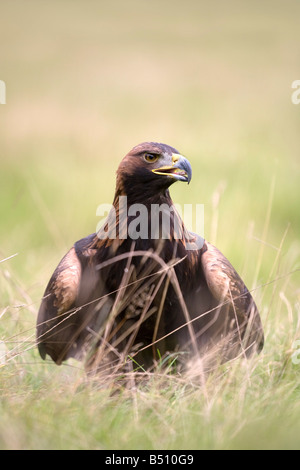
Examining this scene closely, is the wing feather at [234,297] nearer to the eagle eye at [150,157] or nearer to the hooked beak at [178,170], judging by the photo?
the hooked beak at [178,170]

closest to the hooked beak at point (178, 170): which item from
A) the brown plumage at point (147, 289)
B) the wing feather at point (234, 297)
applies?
the brown plumage at point (147, 289)

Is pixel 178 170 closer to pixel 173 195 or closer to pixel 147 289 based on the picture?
pixel 147 289

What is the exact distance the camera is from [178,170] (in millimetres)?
4758

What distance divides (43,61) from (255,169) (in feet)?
24.1

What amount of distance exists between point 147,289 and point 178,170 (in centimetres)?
75

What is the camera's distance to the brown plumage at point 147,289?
186 inches

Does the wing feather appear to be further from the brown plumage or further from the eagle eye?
the eagle eye

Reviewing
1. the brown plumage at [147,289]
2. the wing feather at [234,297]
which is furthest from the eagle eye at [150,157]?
the wing feather at [234,297]

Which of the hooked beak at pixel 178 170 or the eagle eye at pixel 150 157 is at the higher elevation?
the eagle eye at pixel 150 157

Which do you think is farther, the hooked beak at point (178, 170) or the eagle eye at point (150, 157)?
the eagle eye at point (150, 157)

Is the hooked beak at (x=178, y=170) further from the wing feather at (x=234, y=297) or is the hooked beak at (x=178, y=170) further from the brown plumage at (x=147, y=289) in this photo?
the wing feather at (x=234, y=297)

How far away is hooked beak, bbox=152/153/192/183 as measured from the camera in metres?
4.68

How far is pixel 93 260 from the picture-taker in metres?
4.89

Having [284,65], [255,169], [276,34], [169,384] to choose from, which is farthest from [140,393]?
[276,34]
